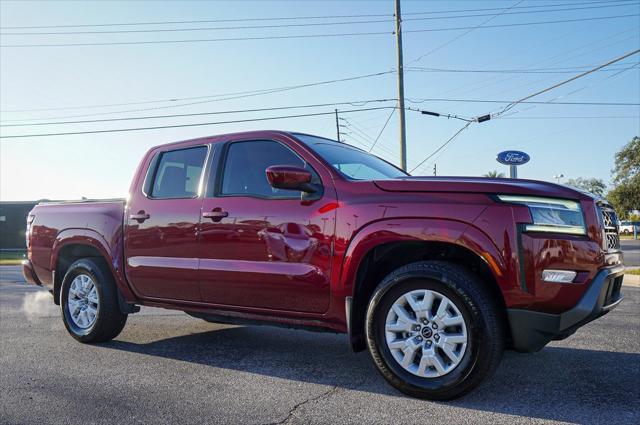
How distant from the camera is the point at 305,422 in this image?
2.97 meters

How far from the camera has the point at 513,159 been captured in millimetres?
14445

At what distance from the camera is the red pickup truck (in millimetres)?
3135

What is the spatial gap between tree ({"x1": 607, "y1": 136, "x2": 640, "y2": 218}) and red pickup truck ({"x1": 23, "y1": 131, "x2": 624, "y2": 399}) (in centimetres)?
5716

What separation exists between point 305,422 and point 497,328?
1.27 metres

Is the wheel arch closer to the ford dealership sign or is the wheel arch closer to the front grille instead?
the front grille

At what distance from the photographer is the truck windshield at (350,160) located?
4.19m

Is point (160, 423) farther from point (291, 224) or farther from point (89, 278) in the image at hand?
point (89, 278)

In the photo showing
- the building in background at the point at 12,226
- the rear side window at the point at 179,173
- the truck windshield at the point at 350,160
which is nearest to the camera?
the truck windshield at the point at 350,160

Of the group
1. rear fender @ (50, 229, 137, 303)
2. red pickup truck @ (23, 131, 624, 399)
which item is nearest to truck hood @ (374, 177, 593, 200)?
red pickup truck @ (23, 131, 624, 399)

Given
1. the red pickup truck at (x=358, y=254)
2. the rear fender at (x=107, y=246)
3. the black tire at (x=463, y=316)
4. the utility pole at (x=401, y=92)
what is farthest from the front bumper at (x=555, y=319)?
the utility pole at (x=401, y=92)

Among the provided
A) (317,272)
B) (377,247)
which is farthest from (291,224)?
(377,247)

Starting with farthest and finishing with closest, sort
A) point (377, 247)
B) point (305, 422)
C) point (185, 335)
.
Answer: point (185, 335)
point (377, 247)
point (305, 422)

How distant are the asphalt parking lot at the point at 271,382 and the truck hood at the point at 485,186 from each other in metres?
1.29

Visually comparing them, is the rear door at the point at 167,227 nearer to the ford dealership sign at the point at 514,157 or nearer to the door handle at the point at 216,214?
the door handle at the point at 216,214
